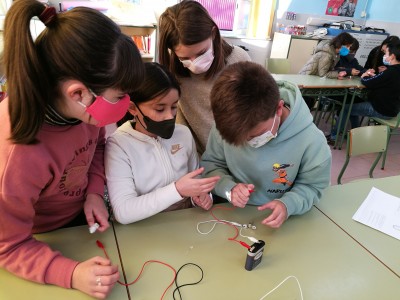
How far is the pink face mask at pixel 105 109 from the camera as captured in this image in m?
0.78

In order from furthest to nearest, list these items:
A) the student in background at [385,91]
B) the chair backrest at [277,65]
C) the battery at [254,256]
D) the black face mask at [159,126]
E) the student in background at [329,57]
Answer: the chair backrest at [277,65] → the student in background at [329,57] → the student in background at [385,91] → the black face mask at [159,126] → the battery at [254,256]

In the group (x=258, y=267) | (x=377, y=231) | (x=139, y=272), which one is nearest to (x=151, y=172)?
(x=139, y=272)

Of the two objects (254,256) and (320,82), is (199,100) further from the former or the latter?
(320,82)

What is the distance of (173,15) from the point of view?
1303 millimetres

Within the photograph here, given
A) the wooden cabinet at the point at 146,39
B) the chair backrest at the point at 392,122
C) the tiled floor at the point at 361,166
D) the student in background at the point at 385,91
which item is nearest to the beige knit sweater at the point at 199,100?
the tiled floor at the point at 361,166

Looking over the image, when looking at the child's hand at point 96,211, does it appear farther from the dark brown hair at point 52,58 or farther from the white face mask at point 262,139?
the white face mask at point 262,139

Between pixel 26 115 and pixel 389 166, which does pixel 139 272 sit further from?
pixel 389 166

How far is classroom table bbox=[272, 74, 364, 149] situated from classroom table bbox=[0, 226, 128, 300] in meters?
3.31

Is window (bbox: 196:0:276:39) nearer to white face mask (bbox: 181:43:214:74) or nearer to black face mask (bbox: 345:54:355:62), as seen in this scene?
black face mask (bbox: 345:54:355:62)

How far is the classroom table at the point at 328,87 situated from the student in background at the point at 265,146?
2.73 meters

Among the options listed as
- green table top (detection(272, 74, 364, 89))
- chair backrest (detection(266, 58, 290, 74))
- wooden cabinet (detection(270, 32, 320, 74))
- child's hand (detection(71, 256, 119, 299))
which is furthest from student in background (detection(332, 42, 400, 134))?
child's hand (detection(71, 256, 119, 299))

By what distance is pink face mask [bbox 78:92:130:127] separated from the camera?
2.57 ft

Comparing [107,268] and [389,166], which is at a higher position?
[107,268]

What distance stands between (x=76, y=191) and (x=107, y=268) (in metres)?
0.36
